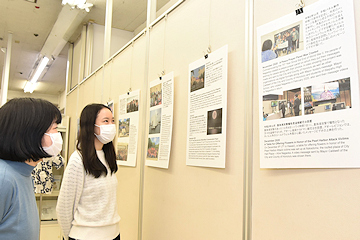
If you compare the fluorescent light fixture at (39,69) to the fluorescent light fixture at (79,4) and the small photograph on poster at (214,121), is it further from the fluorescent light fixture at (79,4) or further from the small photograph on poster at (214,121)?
the small photograph on poster at (214,121)

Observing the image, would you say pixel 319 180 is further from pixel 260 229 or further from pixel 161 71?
pixel 161 71

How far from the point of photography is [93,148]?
6.55 ft

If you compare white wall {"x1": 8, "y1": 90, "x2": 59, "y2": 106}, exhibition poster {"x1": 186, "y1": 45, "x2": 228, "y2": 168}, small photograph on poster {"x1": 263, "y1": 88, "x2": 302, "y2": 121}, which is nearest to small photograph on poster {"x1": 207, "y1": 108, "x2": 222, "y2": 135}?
exhibition poster {"x1": 186, "y1": 45, "x2": 228, "y2": 168}

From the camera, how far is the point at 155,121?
7.32 ft

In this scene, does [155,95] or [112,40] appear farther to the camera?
[112,40]

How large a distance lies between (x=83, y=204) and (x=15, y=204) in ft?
2.74

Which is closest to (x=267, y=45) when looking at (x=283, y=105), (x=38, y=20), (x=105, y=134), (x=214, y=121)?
(x=283, y=105)

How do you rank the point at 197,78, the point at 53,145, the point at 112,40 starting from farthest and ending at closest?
the point at 112,40
the point at 197,78
the point at 53,145

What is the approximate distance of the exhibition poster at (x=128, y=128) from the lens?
2586 mm

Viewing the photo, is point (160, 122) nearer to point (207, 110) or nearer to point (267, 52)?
point (207, 110)

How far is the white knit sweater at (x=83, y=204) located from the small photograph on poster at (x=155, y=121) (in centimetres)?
54

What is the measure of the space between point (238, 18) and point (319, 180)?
0.88 metres

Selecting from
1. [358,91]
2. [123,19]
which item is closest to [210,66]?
[358,91]

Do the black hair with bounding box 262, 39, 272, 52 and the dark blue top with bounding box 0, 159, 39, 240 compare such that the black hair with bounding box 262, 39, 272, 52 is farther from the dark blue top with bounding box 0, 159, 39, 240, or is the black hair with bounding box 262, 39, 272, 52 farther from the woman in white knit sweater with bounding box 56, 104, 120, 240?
the woman in white knit sweater with bounding box 56, 104, 120, 240
